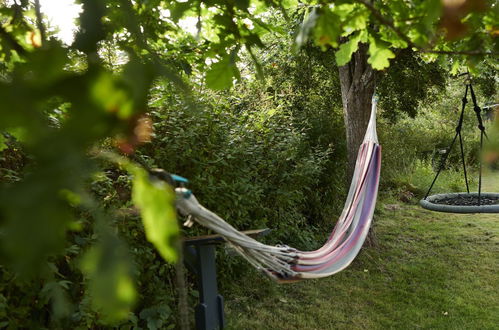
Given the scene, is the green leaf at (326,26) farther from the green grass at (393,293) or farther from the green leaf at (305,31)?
the green grass at (393,293)

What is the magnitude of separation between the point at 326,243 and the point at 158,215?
217 centimetres

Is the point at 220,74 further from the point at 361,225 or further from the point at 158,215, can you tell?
the point at 361,225

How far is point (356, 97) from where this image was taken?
4.36 m

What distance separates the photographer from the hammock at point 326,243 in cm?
123

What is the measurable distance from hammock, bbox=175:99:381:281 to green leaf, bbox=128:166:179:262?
0.49 metres

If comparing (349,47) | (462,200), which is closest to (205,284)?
(349,47)

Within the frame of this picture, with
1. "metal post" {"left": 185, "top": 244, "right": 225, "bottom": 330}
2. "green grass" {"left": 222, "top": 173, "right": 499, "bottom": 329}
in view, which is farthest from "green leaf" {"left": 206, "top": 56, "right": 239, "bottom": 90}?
"green grass" {"left": 222, "top": 173, "right": 499, "bottom": 329}

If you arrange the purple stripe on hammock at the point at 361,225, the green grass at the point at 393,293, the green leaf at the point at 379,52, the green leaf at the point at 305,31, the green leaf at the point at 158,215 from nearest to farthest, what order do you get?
the green leaf at the point at 158,215 → the green leaf at the point at 305,31 → the green leaf at the point at 379,52 → the purple stripe on hammock at the point at 361,225 → the green grass at the point at 393,293

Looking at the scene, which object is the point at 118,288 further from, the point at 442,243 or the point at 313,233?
the point at 442,243

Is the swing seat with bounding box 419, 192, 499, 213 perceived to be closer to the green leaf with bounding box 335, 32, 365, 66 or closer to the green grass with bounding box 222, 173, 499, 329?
the green grass with bounding box 222, 173, 499, 329

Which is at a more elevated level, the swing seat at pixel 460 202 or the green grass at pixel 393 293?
the swing seat at pixel 460 202

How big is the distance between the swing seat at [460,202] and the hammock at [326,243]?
1157 millimetres

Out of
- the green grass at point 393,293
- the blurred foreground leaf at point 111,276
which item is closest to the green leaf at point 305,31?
the blurred foreground leaf at point 111,276

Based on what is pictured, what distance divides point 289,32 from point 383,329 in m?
2.95
